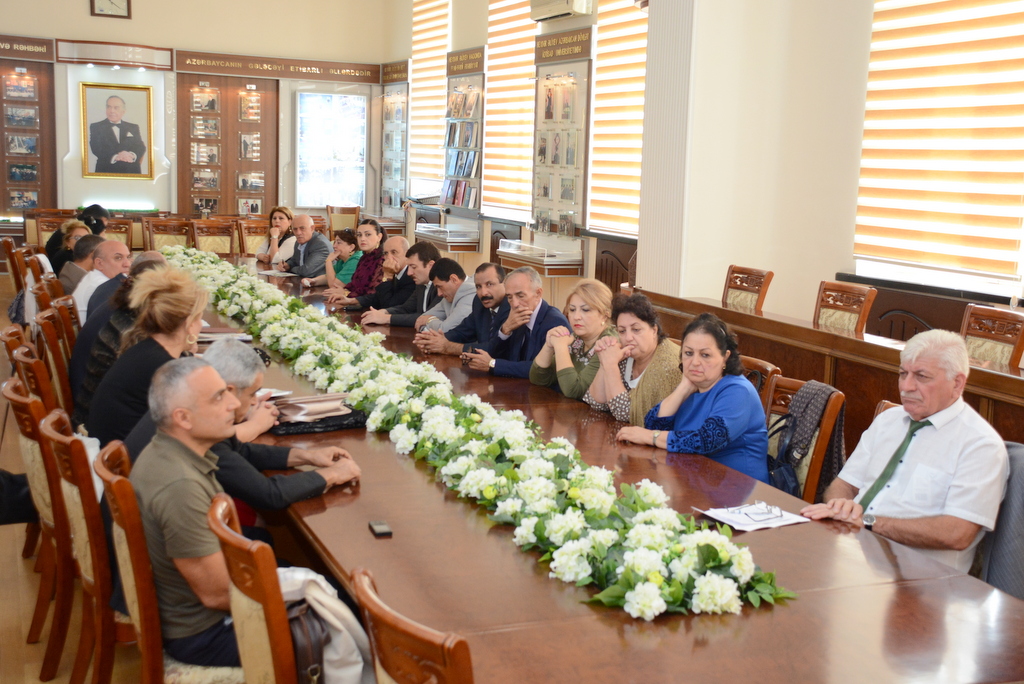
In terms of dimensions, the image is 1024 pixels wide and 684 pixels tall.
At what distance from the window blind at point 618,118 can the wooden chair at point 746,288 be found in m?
2.77

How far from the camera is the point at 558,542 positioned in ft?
7.65

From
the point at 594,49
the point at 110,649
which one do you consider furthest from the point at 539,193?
the point at 110,649

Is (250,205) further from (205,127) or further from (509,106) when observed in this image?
(509,106)

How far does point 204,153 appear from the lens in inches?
568

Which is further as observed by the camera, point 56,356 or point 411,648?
point 56,356

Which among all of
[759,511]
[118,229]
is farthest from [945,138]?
[118,229]

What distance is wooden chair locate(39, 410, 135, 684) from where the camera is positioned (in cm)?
269

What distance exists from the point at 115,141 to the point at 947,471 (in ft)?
44.2

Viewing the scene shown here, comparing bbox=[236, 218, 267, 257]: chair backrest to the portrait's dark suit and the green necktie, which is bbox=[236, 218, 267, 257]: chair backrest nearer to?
the portrait's dark suit

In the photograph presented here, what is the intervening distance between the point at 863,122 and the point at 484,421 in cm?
503

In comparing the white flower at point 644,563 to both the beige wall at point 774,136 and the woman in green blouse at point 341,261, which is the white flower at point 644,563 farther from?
the woman in green blouse at point 341,261

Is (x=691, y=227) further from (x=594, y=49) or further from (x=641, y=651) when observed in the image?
(x=641, y=651)

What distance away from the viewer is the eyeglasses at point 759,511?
108 inches

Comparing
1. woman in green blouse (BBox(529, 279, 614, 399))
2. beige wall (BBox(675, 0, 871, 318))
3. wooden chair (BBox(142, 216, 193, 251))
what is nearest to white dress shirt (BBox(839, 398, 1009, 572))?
woman in green blouse (BBox(529, 279, 614, 399))
